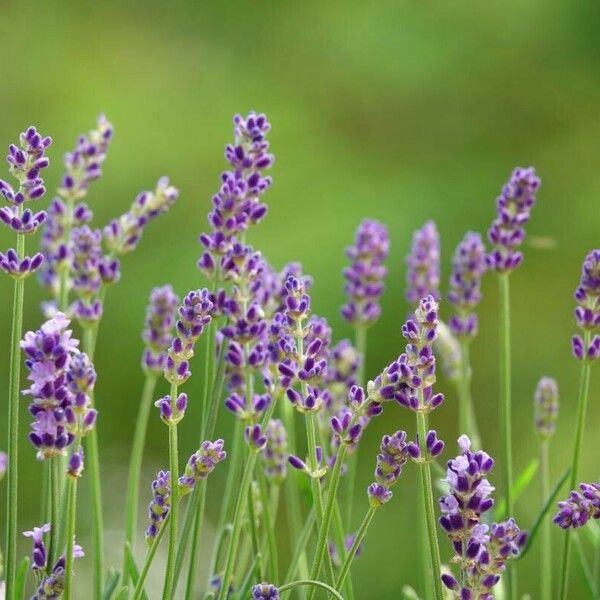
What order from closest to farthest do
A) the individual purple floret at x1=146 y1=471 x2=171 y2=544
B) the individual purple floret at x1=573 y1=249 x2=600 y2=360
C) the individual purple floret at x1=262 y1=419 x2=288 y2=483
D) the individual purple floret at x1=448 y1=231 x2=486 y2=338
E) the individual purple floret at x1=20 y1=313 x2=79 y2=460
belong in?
1. the individual purple floret at x1=20 y1=313 x2=79 y2=460
2. the individual purple floret at x1=146 y1=471 x2=171 y2=544
3. the individual purple floret at x1=573 y1=249 x2=600 y2=360
4. the individual purple floret at x1=262 y1=419 x2=288 y2=483
5. the individual purple floret at x1=448 y1=231 x2=486 y2=338

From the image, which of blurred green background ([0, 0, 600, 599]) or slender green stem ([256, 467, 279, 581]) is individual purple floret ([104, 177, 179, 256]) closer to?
slender green stem ([256, 467, 279, 581])

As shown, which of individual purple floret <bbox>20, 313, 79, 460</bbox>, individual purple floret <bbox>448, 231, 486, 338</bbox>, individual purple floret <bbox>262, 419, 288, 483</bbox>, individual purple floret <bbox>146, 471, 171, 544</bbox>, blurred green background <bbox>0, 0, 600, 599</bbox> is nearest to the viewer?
individual purple floret <bbox>20, 313, 79, 460</bbox>

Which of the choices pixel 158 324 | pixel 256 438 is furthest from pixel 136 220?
pixel 256 438

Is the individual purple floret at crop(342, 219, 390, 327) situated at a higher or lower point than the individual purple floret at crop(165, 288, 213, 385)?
higher

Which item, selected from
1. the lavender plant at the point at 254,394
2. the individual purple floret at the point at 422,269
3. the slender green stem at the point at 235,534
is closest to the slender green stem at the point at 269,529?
the lavender plant at the point at 254,394

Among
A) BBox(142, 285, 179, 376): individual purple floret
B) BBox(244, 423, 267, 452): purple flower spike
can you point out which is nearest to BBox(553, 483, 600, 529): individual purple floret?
BBox(244, 423, 267, 452): purple flower spike

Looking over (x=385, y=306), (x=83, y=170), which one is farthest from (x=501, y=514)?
(x=385, y=306)

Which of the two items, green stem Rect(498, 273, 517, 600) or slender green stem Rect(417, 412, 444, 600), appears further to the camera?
green stem Rect(498, 273, 517, 600)
